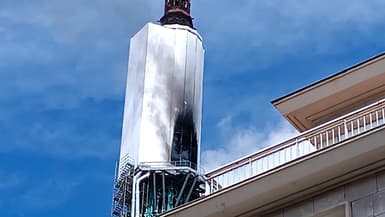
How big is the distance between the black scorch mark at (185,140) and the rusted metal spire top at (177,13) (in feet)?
28.2

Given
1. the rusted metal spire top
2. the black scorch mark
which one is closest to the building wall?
the black scorch mark

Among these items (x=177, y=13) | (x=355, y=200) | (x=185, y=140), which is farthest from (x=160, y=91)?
(x=355, y=200)

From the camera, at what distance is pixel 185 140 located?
5706cm

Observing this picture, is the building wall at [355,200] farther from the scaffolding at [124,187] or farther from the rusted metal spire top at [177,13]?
the rusted metal spire top at [177,13]

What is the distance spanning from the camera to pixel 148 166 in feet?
179

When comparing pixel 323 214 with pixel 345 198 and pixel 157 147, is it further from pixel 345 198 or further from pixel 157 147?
pixel 157 147

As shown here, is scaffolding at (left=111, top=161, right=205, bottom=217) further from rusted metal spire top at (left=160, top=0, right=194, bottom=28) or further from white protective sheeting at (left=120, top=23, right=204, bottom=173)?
rusted metal spire top at (left=160, top=0, right=194, bottom=28)

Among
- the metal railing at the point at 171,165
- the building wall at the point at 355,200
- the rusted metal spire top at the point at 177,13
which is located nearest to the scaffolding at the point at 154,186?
the metal railing at the point at 171,165

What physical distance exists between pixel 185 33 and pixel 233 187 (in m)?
47.2

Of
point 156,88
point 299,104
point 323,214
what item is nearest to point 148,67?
point 156,88

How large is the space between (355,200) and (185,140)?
143 feet

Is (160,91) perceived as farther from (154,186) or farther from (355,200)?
(355,200)

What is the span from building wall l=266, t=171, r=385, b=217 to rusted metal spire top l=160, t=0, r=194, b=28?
49840 millimetres

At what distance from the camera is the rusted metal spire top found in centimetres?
6391
